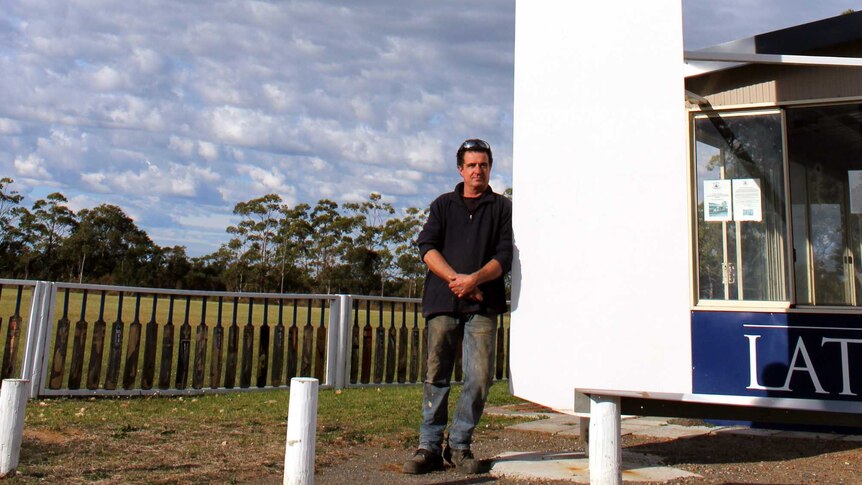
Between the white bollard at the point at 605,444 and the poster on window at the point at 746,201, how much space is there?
76.2 inches

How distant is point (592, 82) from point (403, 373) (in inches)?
257

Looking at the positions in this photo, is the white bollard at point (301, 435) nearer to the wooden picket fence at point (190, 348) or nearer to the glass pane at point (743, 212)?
the glass pane at point (743, 212)

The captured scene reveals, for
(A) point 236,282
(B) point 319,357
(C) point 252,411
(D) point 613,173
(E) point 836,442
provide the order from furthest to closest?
(A) point 236,282
(B) point 319,357
(C) point 252,411
(E) point 836,442
(D) point 613,173

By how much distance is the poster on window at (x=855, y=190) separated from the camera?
19.5ft

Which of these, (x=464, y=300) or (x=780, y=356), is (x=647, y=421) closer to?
(x=780, y=356)

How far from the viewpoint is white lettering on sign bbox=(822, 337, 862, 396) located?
489 cm

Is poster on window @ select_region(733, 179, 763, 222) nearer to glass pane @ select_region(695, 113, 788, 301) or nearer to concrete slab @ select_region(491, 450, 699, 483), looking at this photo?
glass pane @ select_region(695, 113, 788, 301)

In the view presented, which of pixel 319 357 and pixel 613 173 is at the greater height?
pixel 613 173

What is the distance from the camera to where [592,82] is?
17.1 ft

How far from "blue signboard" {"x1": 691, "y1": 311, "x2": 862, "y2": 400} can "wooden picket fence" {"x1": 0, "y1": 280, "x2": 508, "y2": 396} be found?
5730 mm

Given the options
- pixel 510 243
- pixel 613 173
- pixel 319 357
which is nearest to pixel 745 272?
pixel 613 173

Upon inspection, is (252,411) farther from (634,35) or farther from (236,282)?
(236,282)

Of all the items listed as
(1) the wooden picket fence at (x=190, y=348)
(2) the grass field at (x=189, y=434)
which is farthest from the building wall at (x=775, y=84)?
(1) the wooden picket fence at (x=190, y=348)

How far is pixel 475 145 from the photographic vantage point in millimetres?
5270
